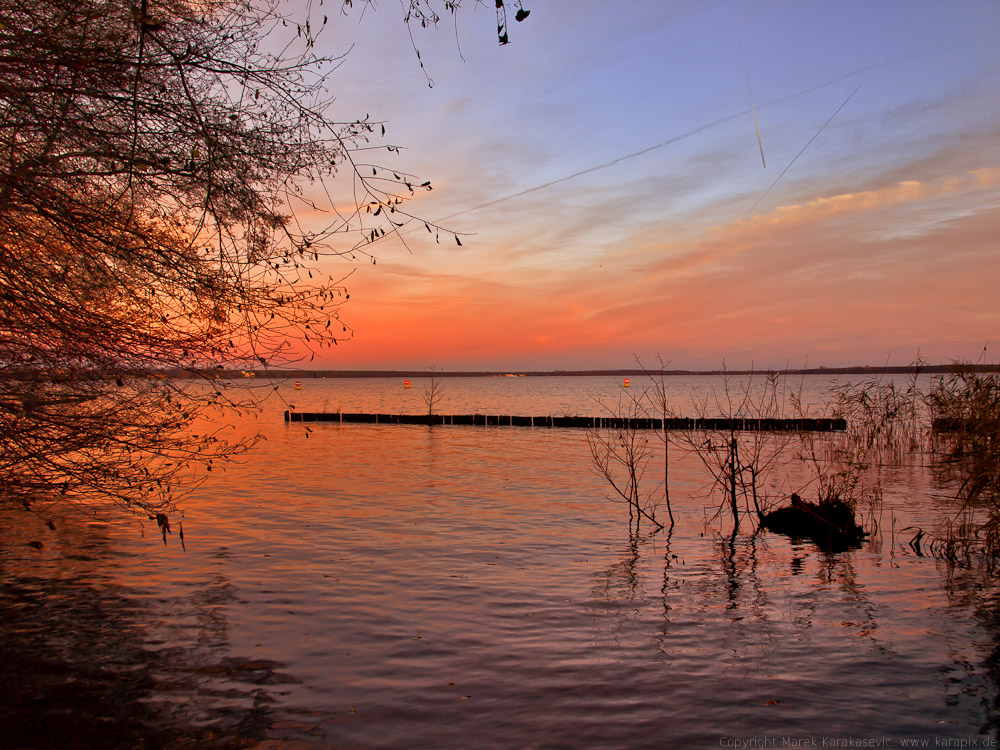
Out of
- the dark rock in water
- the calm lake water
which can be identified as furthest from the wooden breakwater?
the calm lake water

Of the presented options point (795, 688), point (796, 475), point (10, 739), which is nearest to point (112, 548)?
point (10, 739)

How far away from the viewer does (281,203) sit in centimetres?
670

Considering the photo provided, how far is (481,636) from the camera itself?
7348mm

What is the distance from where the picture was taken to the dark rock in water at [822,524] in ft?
39.6

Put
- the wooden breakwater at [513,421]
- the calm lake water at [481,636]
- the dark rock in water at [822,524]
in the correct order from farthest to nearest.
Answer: the wooden breakwater at [513,421] < the dark rock in water at [822,524] < the calm lake water at [481,636]

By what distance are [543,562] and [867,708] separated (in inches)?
212

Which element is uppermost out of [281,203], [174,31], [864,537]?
[174,31]

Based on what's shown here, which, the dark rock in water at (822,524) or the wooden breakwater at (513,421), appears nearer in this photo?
the dark rock in water at (822,524)

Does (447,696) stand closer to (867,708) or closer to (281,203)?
(867,708)

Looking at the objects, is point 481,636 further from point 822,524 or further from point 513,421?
point 513,421

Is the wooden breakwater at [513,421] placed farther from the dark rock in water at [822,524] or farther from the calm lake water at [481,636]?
the calm lake water at [481,636]

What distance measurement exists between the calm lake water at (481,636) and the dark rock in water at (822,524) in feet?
1.20

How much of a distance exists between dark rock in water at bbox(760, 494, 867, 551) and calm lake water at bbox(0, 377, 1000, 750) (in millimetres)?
366

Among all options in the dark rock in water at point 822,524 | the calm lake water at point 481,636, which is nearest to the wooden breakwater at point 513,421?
the dark rock in water at point 822,524
